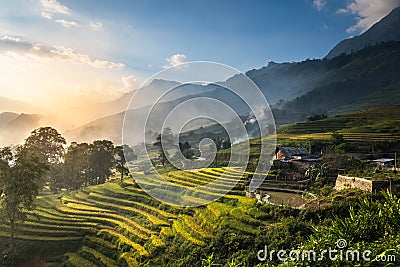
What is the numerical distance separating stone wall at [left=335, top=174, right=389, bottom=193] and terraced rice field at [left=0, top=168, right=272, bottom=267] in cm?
467

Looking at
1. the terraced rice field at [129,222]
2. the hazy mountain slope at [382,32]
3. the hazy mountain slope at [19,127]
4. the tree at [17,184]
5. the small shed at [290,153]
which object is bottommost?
the terraced rice field at [129,222]

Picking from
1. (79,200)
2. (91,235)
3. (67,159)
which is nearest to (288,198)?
(91,235)

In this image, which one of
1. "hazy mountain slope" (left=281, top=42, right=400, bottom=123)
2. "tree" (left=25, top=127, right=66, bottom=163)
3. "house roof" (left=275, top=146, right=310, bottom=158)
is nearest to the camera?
"house roof" (left=275, top=146, right=310, bottom=158)

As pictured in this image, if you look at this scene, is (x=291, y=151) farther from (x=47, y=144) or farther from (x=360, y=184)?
(x=47, y=144)

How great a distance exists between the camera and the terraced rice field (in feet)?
50.9

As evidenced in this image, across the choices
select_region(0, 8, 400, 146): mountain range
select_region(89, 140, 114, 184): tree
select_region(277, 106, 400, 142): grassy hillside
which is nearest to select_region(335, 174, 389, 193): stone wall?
select_region(0, 8, 400, 146): mountain range

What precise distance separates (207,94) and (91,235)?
13416mm

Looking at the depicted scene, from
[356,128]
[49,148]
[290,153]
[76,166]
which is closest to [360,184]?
[290,153]

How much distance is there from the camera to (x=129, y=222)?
1967 centimetres

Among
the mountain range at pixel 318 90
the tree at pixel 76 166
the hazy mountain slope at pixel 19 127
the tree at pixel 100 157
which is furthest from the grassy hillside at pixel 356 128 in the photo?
the hazy mountain slope at pixel 19 127

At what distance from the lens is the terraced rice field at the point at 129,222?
611 inches

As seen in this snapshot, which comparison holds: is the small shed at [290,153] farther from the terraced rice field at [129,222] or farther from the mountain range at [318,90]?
the mountain range at [318,90]

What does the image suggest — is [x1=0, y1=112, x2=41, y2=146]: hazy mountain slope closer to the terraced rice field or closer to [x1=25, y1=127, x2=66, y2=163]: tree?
[x1=25, y1=127, x2=66, y2=163]: tree

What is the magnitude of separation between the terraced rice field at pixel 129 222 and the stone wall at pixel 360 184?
4667 mm
